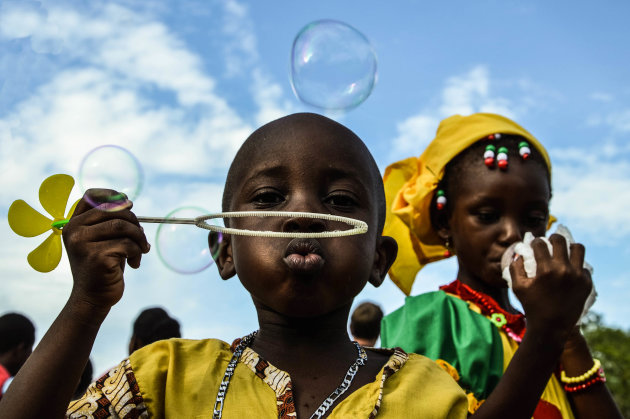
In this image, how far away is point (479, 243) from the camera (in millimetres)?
2994

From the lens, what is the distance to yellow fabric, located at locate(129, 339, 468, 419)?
5.76 feet

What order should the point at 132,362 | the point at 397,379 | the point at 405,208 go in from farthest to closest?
1. the point at 405,208
2. the point at 397,379
3. the point at 132,362

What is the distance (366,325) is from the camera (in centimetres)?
605

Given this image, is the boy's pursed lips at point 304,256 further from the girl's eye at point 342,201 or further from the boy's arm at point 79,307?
the boy's arm at point 79,307

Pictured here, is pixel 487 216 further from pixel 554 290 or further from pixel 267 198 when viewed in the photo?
pixel 267 198

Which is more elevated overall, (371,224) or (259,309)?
Result: (371,224)

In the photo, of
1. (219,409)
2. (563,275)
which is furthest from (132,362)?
(563,275)

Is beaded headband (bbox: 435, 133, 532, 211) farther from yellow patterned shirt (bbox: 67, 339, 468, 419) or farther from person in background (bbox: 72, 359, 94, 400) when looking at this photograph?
person in background (bbox: 72, 359, 94, 400)

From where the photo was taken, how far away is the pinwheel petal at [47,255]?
64.8 inches

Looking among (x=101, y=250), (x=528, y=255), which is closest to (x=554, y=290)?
(x=528, y=255)

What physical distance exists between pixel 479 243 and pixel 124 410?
190cm

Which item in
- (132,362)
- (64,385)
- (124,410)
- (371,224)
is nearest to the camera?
(64,385)

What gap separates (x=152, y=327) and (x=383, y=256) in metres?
3.05

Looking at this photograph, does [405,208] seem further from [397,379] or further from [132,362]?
[132,362]
